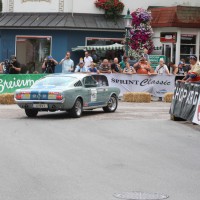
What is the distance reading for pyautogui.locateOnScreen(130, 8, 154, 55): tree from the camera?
39.8 m

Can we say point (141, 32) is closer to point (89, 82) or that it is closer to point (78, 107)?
point (89, 82)

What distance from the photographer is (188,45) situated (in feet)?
133

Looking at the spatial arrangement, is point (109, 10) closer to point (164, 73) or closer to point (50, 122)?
point (164, 73)

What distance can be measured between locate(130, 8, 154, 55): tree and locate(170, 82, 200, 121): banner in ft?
62.6

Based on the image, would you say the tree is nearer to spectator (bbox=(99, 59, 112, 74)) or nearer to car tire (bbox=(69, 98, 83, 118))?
spectator (bbox=(99, 59, 112, 74))

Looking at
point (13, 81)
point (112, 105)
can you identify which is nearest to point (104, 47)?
point (13, 81)

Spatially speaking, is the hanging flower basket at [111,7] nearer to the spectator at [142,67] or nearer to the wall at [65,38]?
the wall at [65,38]

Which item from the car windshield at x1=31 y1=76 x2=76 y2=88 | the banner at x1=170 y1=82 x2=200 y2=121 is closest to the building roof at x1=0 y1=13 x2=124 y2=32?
the car windshield at x1=31 y1=76 x2=76 y2=88

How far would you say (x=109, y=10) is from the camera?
A: 42062mm

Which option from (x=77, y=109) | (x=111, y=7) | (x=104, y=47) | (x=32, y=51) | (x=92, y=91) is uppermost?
(x=111, y=7)

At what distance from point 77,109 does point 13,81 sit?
8582 millimetres

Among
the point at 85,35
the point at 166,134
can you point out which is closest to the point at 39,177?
the point at 166,134

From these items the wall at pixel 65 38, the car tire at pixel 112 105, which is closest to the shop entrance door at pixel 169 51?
the wall at pixel 65 38

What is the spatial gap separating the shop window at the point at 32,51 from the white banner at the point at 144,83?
41.4 ft
